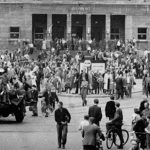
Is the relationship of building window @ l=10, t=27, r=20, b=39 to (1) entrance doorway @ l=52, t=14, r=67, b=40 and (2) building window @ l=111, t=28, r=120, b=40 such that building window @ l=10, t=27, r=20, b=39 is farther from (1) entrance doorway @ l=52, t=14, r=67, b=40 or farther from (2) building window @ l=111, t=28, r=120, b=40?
(2) building window @ l=111, t=28, r=120, b=40

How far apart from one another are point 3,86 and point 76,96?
13180 millimetres

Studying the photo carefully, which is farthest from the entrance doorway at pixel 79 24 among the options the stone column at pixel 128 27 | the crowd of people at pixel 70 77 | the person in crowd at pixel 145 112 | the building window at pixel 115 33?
the person in crowd at pixel 145 112

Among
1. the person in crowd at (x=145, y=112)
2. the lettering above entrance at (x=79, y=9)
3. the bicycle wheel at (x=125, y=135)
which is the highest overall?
the lettering above entrance at (x=79, y=9)

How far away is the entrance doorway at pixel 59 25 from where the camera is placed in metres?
81.3

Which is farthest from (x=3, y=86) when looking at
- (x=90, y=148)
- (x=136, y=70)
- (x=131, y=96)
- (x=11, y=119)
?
(x=136, y=70)

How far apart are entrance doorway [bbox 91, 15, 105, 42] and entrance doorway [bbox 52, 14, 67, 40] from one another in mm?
2686

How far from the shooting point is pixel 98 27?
82000 mm

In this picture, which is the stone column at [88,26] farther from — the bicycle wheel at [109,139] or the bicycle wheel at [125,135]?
the bicycle wheel at [109,139]

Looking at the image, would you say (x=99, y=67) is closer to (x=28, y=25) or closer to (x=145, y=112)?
(x=145, y=112)

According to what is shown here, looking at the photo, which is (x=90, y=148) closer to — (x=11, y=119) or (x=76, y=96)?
(x=11, y=119)

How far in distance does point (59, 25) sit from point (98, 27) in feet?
12.4

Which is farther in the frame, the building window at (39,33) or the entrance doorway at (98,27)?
the entrance doorway at (98,27)

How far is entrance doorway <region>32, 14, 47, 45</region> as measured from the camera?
80625mm

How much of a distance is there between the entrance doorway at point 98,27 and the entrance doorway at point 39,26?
460cm
